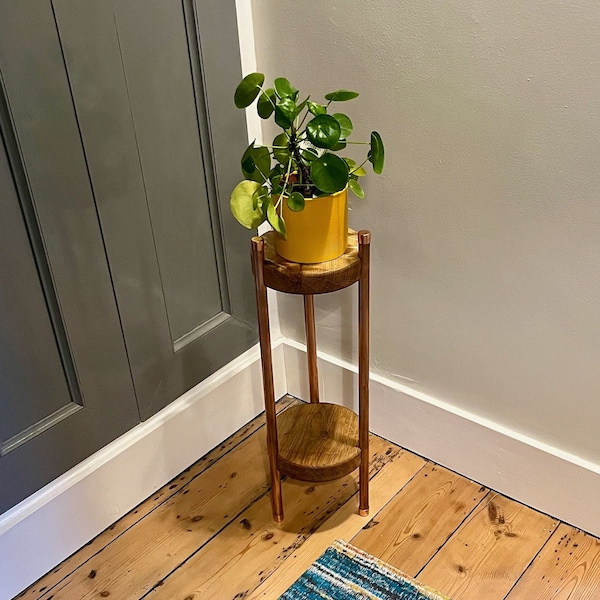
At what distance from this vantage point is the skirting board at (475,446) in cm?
142

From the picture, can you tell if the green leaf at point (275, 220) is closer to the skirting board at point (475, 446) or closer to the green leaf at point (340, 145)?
the green leaf at point (340, 145)

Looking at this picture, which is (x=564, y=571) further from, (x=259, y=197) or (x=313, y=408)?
(x=259, y=197)

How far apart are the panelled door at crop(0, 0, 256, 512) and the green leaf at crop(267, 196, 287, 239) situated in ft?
1.12

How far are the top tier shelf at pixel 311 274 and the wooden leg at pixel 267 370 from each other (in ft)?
0.06

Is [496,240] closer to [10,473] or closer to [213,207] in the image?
[213,207]

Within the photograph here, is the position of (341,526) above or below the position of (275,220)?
below

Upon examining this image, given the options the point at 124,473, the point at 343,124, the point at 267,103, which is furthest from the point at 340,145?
the point at 124,473

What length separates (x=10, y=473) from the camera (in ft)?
4.25

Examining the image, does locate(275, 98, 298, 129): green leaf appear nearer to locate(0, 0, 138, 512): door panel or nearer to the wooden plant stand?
the wooden plant stand

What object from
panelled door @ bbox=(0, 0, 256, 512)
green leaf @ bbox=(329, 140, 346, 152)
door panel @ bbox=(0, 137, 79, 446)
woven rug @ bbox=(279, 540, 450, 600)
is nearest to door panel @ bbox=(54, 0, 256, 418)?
panelled door @ bbox=(0, 0, 256, 512)

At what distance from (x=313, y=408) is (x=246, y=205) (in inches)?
24.7

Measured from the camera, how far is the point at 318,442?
4.83 feet

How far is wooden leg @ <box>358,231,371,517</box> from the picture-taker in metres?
1.23

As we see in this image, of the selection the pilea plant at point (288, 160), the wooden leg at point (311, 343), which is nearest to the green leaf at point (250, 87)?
the pilea plant at point (288, 160)
